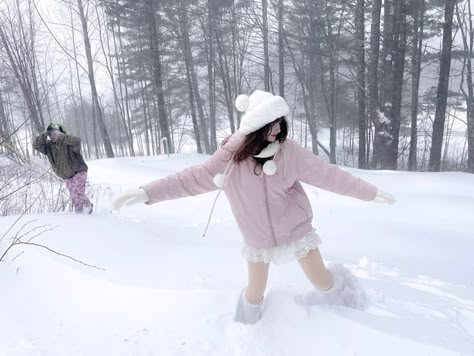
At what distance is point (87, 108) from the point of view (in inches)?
1818

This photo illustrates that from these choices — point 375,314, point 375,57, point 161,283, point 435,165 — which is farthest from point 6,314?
point 435,165

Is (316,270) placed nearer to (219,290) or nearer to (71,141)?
(219,290)

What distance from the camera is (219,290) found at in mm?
2418

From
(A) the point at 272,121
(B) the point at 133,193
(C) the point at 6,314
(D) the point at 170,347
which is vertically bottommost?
(D) the point at 170,347

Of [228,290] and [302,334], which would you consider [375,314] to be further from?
[228,290]

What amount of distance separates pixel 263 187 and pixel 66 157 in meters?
4.02

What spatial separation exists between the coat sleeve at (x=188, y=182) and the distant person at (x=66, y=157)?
135 inches

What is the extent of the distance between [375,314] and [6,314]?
2310mm

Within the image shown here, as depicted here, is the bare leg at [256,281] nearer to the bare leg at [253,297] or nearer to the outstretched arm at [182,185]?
the bare leg at [253,297]

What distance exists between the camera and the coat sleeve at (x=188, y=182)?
1.95 meters

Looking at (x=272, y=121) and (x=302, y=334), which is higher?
(x=272, y=121)

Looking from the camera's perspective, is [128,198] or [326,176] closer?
[128,198]

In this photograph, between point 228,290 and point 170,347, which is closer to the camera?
point 170,347

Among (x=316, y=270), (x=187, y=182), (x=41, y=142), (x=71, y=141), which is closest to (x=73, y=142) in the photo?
(x=71, y=141)
